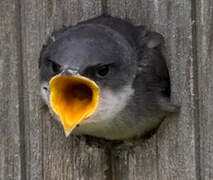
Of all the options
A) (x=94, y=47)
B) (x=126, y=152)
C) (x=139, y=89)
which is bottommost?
(x=126, y=152)

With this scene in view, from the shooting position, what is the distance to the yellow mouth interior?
1.71 meters

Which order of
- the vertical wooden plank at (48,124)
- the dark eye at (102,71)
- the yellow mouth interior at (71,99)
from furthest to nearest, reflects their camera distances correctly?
the vertical wooden plank at (48,124)
the dark eye at (102,71)
the yellow mouth interior at (71,99)

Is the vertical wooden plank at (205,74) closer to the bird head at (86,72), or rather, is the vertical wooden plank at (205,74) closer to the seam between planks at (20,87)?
the bird head at (86,72)

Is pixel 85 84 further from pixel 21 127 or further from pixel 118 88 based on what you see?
pixel 21 127

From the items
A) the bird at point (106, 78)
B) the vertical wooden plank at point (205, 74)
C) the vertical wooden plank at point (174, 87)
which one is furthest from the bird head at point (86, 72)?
the vertical wooden plank at point (205, 74)

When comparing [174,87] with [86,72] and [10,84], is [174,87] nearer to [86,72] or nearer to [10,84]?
[86,72]

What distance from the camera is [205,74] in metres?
1.87

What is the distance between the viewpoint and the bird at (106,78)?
1.75 metres

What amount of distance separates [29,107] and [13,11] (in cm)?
30

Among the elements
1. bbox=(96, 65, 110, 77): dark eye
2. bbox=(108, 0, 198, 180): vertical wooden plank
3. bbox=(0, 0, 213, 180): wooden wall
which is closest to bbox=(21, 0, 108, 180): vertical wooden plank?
bbox=(0, 0, 213, 180): wooden wall

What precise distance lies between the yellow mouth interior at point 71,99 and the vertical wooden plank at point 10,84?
36 cm

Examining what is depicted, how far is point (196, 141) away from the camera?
6.29 ft

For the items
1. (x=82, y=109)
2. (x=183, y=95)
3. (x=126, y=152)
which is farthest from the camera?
(x=126, y=152)

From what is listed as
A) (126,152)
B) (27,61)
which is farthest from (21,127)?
(126,152)
